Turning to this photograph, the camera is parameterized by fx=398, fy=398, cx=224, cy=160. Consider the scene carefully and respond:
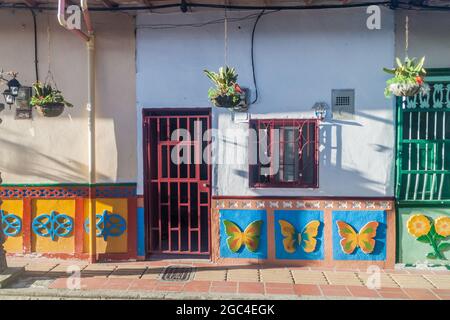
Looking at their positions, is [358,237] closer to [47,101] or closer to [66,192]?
[66,192]

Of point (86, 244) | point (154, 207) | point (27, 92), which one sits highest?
point (27, 92)

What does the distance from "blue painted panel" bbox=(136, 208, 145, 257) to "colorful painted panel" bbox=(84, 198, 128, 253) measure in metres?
0.20

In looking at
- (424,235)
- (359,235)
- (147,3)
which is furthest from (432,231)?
(147,3)

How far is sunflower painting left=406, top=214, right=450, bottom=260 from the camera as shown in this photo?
6.11 m

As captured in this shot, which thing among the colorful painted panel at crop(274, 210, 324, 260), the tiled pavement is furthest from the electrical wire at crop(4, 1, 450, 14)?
the tiled pavement

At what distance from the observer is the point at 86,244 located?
656cm

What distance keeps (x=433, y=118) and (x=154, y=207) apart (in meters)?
4.65

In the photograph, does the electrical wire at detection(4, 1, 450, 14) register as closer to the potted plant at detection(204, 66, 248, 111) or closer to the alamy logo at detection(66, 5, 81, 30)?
the alamy logo at detection(66, 5, 81, 30)

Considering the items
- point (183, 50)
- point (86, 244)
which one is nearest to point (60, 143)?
point (86, 244)

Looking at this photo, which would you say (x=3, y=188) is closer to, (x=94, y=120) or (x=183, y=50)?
(x=94, y=120)

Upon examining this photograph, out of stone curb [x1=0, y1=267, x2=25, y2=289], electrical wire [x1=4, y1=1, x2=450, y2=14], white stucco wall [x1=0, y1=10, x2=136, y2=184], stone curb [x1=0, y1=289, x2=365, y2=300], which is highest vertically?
electrical wire [x1=4, y1=1, x2=450, y2=14]

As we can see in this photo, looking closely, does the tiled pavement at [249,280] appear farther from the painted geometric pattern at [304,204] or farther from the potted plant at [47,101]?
the potted plant at [47,101]

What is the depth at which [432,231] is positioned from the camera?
612 centimetres

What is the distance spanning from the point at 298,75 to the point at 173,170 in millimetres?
2576
